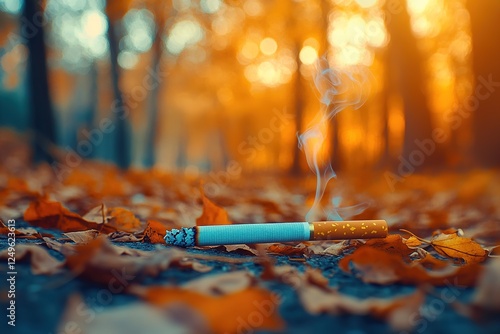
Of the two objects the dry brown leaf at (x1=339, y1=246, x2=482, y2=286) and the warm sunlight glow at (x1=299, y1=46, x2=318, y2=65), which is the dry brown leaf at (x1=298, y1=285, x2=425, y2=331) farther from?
the warm sunlight glow at (x1=299, y1=46, x2=318, y2=65)

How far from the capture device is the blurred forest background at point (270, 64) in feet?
25.6

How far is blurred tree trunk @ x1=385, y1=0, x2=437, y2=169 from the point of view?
883 cm

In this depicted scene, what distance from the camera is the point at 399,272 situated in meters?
1.35

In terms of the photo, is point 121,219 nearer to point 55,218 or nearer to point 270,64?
point 55,218

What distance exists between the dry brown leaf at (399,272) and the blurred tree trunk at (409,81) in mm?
7724

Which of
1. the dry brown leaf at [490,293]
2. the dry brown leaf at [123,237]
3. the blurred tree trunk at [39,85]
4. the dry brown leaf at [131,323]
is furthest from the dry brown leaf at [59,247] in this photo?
the blurred tree trunk at [39,85]

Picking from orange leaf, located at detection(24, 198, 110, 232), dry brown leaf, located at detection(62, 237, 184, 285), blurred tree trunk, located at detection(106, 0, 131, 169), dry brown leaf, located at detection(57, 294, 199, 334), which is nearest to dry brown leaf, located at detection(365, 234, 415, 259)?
dry brown leaf, located at detection(62, 237, 184, 285)

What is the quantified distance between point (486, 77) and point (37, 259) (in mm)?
6458

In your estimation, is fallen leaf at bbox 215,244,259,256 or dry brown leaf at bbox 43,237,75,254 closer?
dry brown leaf at bbox 43,237,75,254

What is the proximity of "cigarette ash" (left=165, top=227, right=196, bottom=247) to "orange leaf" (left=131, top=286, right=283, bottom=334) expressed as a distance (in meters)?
0.61

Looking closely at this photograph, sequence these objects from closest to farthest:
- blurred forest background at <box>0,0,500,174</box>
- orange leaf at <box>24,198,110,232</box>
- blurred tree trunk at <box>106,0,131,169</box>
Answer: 1. orange leaf at <box>24,198,110,232</box>
2. blurred forest background at <box>0,0,500,174</box>
3. blurred tree trunk at <box>106,0,131,169</box>

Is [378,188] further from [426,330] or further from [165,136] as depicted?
[165,136]

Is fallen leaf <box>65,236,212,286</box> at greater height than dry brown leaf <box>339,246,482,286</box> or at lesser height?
greater

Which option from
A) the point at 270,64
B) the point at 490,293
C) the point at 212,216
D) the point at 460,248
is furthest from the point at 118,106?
the point at 490,293
